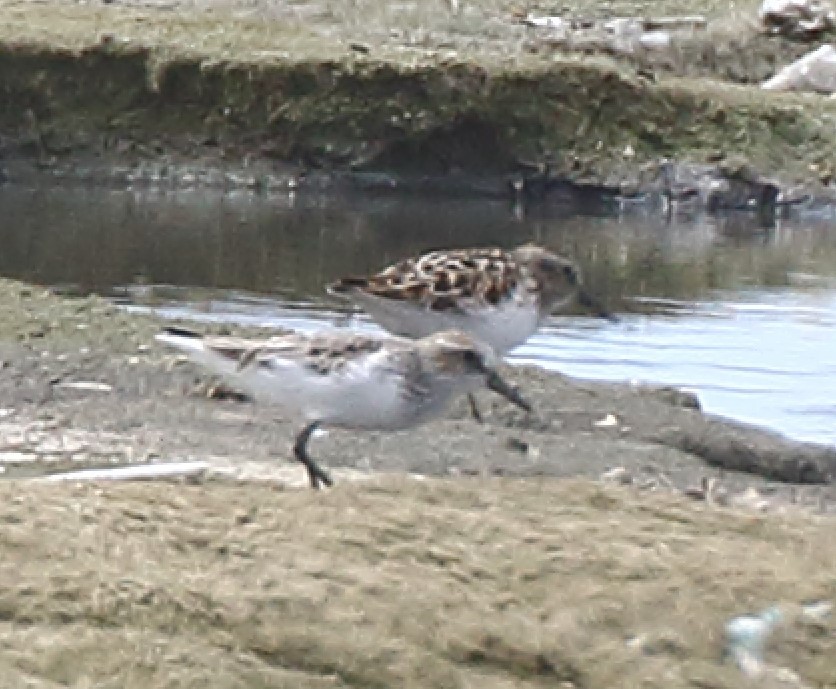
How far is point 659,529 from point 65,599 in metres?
1.24

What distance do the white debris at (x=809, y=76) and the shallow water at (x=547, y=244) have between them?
10.1ft

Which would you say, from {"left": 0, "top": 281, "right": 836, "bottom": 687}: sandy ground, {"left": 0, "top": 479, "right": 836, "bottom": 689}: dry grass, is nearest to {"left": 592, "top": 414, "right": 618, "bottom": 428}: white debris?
{"left": 0, "top": 281, "right": 836, "bottom": 687}: sandy ground

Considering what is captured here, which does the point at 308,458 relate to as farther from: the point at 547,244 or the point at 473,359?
the point at 547,244

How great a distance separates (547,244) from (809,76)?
624 cm

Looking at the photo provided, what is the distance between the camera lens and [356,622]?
390 centimetres

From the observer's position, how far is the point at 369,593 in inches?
157

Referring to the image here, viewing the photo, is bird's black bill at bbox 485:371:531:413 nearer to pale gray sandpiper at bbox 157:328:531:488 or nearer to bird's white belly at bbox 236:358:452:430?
pale gray sandpiper at bbox 157:328:531:488

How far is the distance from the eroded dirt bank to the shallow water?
539 mm

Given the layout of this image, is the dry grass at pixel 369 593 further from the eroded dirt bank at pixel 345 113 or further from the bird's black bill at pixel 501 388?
the eroded dirt bank at pixel 345 113

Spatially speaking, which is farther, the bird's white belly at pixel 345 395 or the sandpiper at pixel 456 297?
the sandpiper at pixel 456 297

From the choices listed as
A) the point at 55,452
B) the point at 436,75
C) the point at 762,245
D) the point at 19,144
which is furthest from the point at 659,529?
the point at 19,144

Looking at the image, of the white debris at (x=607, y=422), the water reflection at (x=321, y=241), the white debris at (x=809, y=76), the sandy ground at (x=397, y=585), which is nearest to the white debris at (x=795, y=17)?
the white debris at (x=809, y=76)

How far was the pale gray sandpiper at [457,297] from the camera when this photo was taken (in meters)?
9.09

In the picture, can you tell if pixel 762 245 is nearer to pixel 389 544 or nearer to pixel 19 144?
pixel 19 144
